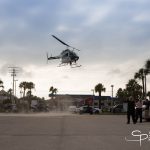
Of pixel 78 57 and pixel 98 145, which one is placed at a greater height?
pixel 78 57

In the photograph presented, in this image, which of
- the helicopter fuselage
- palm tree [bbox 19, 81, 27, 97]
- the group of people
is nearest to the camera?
the group of people

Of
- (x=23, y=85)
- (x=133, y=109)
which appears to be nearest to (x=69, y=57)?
(x=133, y=109)

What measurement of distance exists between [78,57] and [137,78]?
180 feet

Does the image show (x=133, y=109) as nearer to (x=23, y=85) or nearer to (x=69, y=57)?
(x=69, y=57)

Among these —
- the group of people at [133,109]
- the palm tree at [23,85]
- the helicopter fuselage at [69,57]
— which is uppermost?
the palm tree at [23,85]

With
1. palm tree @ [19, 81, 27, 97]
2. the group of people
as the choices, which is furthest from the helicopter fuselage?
palm tree @ [19, 81, 27, 97]

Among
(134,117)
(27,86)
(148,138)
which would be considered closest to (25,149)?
(148,138)

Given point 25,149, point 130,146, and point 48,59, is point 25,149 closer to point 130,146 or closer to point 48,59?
point 130,146

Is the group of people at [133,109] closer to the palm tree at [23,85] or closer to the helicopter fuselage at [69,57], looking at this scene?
the helicopter fuselage at [69,57]

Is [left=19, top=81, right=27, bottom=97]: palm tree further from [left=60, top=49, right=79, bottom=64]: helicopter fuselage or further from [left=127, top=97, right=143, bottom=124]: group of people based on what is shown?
[left=127, top=97, right=143, bottom=124]: group of people

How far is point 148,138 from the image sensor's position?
16297mm

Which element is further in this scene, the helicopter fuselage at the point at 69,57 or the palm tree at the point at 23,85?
the palm tree at the point at 23,85

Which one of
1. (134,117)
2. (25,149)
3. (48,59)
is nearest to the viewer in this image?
(25,149)

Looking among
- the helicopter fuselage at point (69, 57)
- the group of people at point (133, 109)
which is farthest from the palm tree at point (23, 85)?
the group of people at point (133, 109)
